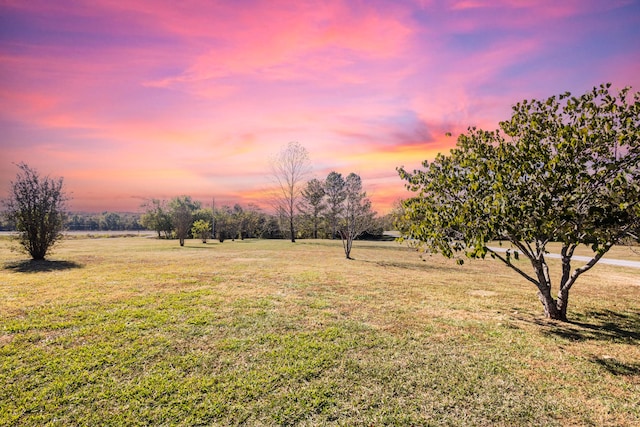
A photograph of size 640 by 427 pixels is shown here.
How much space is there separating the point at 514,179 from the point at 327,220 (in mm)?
39728

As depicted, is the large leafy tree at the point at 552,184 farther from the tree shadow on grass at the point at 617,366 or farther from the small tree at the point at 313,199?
the small tree at the point at 313,199

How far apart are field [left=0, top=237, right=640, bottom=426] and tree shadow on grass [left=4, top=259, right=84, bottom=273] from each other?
4215 millimetres

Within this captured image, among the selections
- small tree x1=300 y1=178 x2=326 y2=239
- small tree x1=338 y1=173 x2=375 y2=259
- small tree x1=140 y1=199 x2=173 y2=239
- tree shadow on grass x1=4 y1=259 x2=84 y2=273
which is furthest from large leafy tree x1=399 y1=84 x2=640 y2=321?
small tree x1=140 y1=199 x2=173 y2=239

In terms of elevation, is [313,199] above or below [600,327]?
above

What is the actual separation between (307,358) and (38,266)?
15.2 metres

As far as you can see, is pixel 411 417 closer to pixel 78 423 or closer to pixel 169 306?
pixel 78 423

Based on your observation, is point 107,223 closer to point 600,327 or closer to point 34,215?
point 34,215

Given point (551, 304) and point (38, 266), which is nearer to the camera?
point (551, 304)

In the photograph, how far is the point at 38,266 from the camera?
13.3 m

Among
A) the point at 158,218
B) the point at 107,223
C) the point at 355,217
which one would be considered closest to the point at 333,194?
the point at 355,217

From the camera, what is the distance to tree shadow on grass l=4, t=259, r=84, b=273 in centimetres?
1241

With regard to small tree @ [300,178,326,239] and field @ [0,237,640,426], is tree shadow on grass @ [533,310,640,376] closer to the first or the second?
field @ [0,237,640,426]

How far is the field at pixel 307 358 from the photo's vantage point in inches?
140

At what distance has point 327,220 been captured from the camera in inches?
1784
